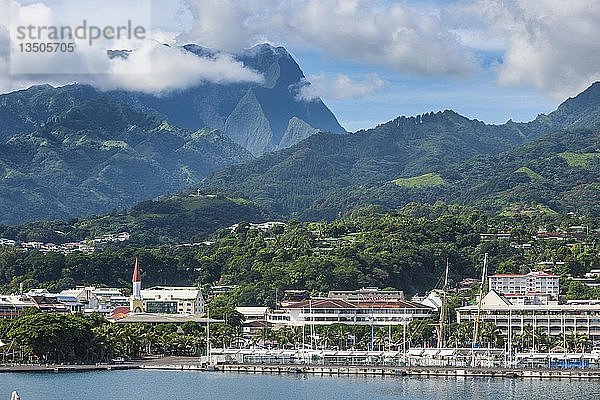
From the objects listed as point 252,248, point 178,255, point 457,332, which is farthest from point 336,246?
point 457,332

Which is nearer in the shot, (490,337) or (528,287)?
(490,337)

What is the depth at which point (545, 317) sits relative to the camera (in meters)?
102

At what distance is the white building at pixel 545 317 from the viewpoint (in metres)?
101

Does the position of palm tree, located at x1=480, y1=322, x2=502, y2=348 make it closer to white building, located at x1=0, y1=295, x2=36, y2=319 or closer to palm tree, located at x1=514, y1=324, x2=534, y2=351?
palm tree, located at x1=514, y1=324, x2=534, y2=351

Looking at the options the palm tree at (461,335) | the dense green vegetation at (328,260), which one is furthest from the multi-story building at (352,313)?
the dense green vegetation at (328,260)

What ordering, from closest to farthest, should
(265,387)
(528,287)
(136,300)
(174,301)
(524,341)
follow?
(265,387), (524,341), (136,300), (174,301), (528,287)

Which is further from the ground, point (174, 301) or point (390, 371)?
point (174, 301)

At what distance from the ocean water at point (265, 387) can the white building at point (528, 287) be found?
37144 millimetres

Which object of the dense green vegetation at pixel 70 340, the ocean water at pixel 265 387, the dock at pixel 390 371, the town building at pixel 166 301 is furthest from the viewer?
the town building at pixel 166 301

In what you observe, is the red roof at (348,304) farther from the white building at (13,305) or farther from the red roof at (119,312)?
the white building at (13,305)

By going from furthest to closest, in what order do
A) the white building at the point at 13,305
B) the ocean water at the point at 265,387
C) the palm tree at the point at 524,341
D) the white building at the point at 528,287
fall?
1. the white building at the point at 528,287
2. the white building at the point at 13,305
3. the palm tree at the point at 524,341
4. the ocean water at the point at 265,387

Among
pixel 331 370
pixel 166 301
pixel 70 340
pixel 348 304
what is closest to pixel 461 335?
pixel 331 370

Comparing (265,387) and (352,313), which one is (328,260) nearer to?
(352,313)

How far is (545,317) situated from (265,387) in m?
38.5
